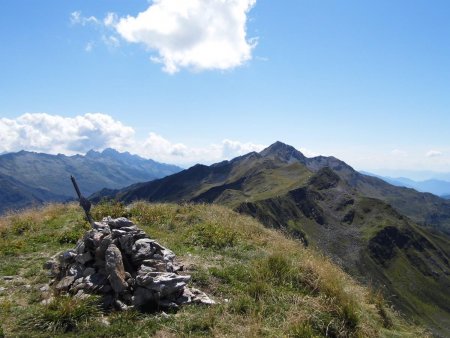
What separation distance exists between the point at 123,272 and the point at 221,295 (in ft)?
10.4

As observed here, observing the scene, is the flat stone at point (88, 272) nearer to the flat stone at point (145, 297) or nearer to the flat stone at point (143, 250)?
the flat stone at point (143, 250)

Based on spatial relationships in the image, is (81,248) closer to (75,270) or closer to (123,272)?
(75,270)

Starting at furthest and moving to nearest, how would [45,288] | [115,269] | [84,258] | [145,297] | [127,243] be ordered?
[127,243] → [84,258] → [45,288] → [115,269] → [145,297]

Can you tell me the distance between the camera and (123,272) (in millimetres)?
12219

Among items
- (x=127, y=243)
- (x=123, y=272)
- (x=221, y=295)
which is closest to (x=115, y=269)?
(x=123, y=272)

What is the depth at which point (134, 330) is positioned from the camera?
10211mm

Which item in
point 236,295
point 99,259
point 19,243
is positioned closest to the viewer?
point 236,295

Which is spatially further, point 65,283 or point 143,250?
point 143,250

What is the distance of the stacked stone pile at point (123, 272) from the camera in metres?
11.6

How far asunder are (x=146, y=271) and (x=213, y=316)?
293 cm

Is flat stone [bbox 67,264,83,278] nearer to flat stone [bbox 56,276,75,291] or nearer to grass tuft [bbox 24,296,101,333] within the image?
flat stone [bbox 56,276,75,291]

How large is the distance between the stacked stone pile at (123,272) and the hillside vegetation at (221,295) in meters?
0.56

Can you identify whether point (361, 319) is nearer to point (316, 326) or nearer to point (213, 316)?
point (316, 326)

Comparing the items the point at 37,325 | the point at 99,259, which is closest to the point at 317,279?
the point at 99,259
